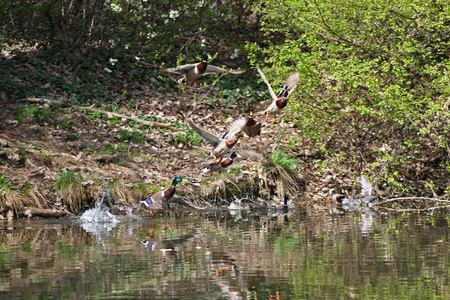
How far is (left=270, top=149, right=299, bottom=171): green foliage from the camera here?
11.8m

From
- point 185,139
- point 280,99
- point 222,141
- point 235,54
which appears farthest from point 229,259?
point 235,54

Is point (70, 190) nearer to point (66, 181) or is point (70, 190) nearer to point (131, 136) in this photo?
point (66, 181)

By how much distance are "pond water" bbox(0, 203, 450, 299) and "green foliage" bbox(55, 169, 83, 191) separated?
1.02 metres

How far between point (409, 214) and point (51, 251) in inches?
231

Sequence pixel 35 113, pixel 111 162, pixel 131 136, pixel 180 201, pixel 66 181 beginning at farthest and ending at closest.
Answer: pixel 131 136
pixel 35 113
pixel 111 162
pixel 180 201
pixel 66 181

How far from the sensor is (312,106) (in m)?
11.6

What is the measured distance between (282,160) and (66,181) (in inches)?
175

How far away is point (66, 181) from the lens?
9625mm

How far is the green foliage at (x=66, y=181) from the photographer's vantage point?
31.5ft

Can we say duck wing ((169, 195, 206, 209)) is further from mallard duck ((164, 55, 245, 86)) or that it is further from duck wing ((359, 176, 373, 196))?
A: duck wing ((359, 176, 373, 196))

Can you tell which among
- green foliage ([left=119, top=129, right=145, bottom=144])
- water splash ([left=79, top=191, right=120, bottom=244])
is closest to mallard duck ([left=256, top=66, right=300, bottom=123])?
water splash ([left=79, top=191, right=120, bottom=244])

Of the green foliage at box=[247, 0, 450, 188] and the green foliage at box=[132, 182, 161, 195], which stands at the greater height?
the green foliage at box=[247, 0, 450, 188]

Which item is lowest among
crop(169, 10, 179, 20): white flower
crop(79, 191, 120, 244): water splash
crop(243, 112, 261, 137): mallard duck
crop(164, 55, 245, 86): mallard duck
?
crop(79, 191, 120, 244): water splash

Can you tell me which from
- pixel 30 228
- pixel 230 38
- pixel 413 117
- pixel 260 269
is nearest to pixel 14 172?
pixel 30 228
